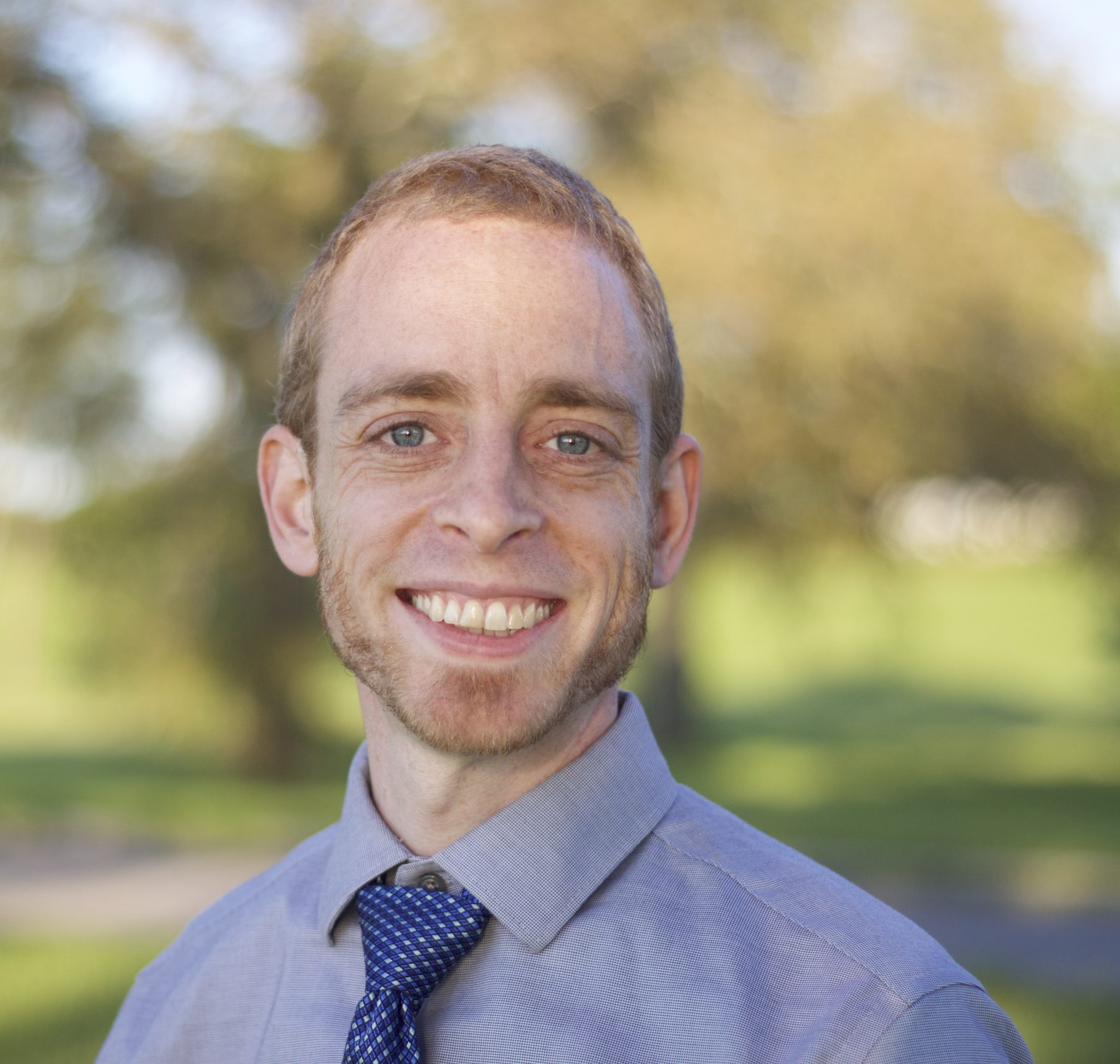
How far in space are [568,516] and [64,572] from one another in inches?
429

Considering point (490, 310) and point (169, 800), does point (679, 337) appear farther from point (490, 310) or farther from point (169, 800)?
point (490, 310)

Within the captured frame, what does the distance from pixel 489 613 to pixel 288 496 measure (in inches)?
20.3

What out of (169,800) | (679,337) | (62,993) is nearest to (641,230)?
(679,337)

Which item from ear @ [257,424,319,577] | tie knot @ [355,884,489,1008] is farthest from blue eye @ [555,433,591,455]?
tie knot @ [355,884,489,1008]

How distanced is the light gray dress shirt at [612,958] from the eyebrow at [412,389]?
516 millimetres

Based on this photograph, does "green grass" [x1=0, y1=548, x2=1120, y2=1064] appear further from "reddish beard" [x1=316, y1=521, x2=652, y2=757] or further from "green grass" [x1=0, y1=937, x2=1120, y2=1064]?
"reddish beard" [x1=316, y1=521, x2=652, y2=757]

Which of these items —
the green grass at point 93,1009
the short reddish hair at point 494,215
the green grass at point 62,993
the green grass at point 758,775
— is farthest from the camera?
the green grass at point 758,775

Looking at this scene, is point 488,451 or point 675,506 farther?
point 675,506

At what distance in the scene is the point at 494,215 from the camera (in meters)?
1.87

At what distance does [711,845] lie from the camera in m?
1.85

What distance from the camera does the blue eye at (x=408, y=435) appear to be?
6.09 feet

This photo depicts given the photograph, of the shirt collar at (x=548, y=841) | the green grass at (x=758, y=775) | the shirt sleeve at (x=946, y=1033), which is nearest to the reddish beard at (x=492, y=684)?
the shirt collar at (x=548, y=841)

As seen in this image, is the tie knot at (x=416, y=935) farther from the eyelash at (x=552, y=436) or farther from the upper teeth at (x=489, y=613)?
the eyelash at (x=552, y=436)

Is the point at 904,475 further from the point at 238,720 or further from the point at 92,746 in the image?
the point at 92,746
